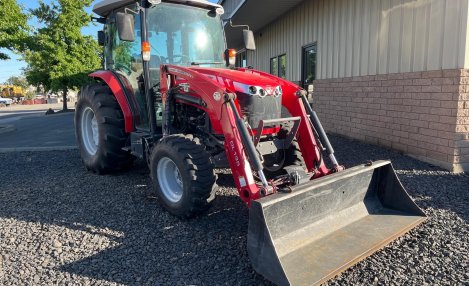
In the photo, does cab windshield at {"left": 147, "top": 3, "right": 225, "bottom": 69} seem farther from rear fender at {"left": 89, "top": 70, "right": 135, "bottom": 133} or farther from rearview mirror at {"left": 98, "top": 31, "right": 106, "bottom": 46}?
rearview mirror at {"left": 98, "top": 31, "right": 106, "bottom": 46}

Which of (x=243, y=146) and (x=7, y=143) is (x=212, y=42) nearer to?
(x=243, y=146)

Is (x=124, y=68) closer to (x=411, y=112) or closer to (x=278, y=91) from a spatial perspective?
(x=278, y=91)

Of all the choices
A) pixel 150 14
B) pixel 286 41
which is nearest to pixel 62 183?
pixel 150 14

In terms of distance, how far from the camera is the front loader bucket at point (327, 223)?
247 centimetres

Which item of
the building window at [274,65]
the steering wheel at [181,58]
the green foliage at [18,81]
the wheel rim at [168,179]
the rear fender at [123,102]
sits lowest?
the wheel rim at [168,179]

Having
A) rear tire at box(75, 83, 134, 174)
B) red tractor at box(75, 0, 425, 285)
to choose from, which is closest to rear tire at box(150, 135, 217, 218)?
red tractor at box(75, 0, 425, 285)

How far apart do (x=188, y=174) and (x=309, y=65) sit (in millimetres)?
7591

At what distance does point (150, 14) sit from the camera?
442 cm

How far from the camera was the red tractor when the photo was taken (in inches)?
108

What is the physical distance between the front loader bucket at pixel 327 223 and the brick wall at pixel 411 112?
2.39 meters

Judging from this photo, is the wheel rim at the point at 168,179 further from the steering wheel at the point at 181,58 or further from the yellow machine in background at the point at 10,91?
the yellow machine in background at the point at 10,91

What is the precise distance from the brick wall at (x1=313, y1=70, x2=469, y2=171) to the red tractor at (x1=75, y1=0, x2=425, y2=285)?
A: 2.41 m

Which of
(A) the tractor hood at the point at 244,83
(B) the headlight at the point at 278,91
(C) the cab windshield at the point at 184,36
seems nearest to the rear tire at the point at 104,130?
(C) the cab windshield at the point at 184,36

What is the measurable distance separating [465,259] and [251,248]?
1.82 meters
